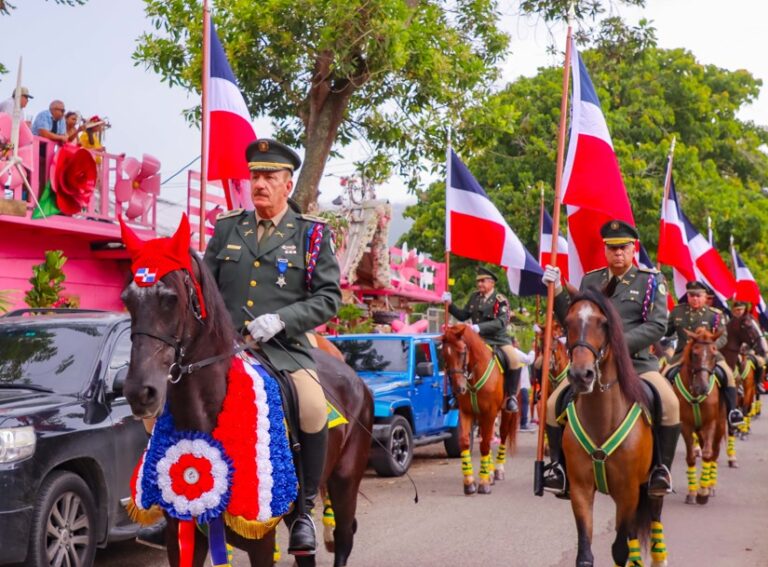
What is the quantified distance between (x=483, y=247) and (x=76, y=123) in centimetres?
668

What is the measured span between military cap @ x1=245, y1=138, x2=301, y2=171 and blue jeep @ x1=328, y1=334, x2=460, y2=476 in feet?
24.6

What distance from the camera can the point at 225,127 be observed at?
10.8 metres

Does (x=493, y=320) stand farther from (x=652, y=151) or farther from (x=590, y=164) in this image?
(x=652, y=151)

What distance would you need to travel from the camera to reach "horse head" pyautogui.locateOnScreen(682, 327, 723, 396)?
12.4 metres

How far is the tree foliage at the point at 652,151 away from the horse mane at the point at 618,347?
1976cm

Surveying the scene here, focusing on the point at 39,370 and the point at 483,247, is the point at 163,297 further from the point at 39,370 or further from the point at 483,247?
the point at 483,247

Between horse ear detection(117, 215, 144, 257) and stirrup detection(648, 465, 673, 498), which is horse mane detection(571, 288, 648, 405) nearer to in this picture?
stirrup detection(648, 465, 673, 498)

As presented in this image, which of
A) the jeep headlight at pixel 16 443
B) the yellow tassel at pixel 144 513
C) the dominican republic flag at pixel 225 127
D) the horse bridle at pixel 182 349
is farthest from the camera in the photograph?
the dominican republic flag at pixel 225 127

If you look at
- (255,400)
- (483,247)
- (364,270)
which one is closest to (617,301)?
(255,400)

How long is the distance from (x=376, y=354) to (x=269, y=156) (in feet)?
29.5

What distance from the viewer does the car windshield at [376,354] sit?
14507mm

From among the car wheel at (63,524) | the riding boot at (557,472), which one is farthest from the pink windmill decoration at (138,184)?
the riding boot at (557,472)

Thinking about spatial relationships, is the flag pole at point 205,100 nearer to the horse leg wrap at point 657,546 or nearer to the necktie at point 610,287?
the necktie at point 610,287

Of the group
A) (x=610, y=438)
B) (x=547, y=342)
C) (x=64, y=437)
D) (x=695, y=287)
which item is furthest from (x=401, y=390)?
(x=64, y=437)
